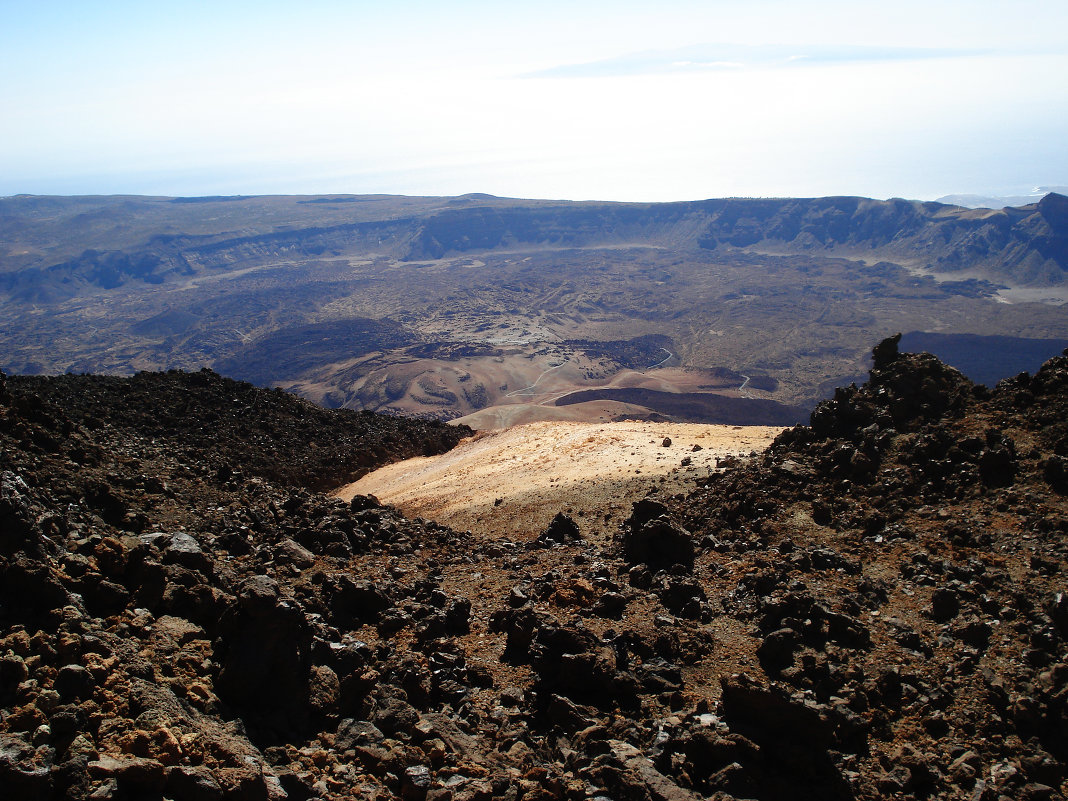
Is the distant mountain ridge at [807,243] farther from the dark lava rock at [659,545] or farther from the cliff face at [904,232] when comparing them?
the dark lava rock at [659,545]

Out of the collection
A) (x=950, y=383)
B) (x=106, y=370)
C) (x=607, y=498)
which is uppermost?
(x=950, y=383)

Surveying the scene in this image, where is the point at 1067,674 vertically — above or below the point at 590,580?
above

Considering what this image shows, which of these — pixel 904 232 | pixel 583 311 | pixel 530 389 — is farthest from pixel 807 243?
pixel 530 389

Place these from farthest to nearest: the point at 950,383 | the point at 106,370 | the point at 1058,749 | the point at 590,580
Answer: the point at 106,370 < the point at 950,383 < the point at 590,580 < the point at 1058,749

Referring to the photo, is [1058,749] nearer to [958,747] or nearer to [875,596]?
[958,747]

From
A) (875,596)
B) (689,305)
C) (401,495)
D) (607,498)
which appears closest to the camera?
(875,596)

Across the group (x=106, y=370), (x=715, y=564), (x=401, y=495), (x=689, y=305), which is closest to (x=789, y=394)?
(x=689, y=305)
